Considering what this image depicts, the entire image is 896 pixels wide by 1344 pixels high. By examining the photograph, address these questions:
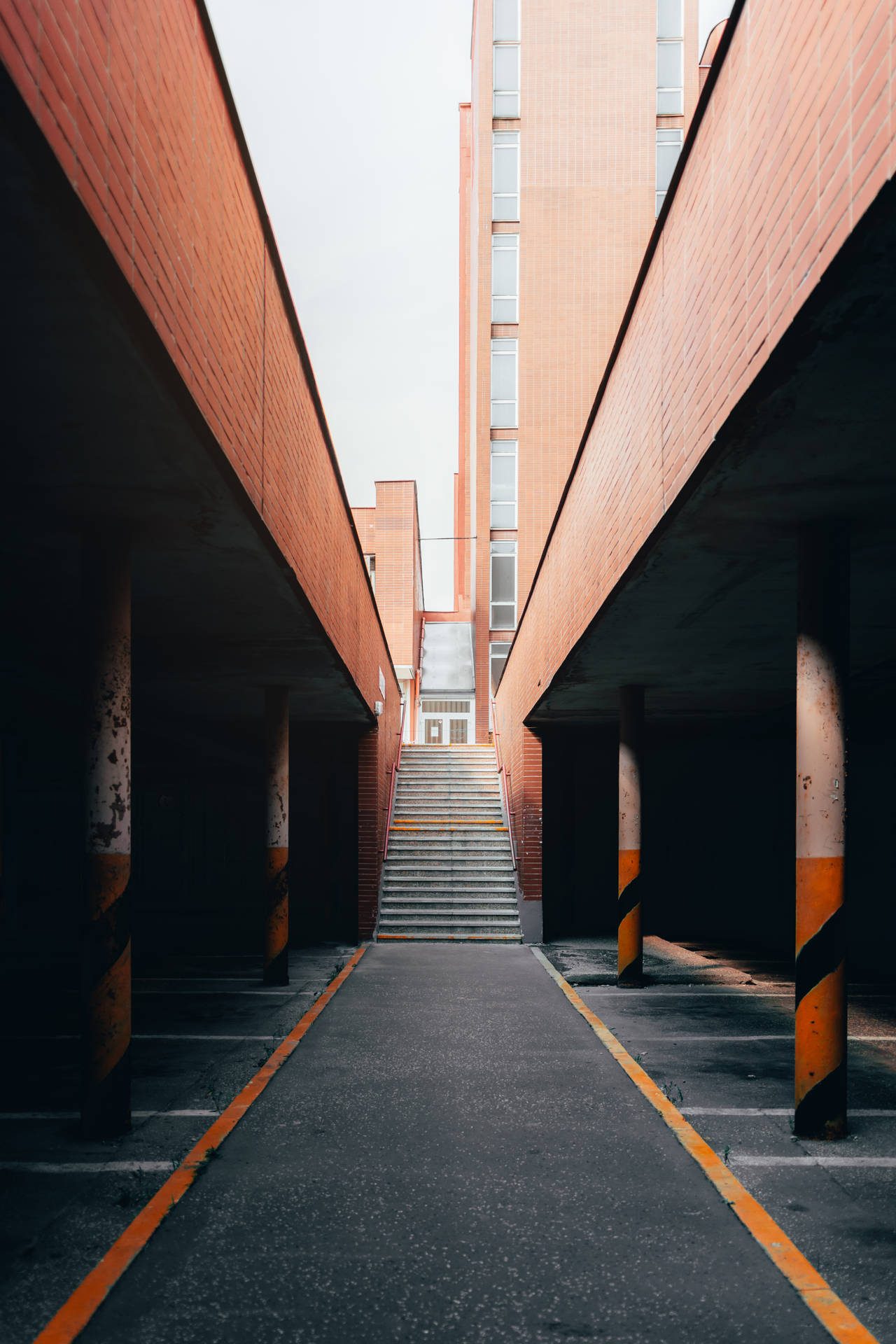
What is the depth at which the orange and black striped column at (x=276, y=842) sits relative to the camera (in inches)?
448

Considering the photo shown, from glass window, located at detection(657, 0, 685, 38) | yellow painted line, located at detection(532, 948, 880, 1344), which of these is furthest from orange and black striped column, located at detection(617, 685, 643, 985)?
glass window, located at detection(657, 0, 685, 38)

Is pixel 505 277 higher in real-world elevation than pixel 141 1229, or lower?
higher

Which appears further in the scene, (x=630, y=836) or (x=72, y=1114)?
(x=630, y=836)

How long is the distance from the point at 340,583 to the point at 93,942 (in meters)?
5.52

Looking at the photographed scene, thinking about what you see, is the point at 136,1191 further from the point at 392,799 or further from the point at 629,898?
the point at 392,799

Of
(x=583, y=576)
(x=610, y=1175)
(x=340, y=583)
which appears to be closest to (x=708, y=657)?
(x=583, y=576)

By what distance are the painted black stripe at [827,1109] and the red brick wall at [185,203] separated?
455cm

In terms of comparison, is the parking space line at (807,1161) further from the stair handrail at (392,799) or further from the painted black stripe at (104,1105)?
the stair handrail at (392,799)

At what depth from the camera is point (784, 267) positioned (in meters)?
3.80

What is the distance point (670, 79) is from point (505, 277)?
7.66 meters

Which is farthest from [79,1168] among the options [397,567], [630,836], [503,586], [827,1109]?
[397,567]

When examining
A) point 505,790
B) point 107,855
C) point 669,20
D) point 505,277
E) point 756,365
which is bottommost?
point 505,790

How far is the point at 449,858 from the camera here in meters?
17.5

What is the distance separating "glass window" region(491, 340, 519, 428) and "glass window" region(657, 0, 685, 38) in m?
10.3
